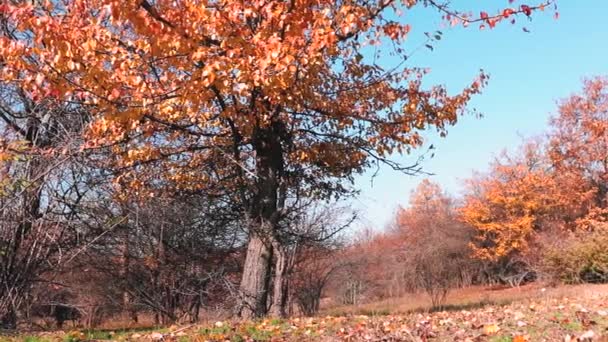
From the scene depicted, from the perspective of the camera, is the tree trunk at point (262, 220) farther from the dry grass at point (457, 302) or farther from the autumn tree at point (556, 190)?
the autumn tree at point (556, 190)

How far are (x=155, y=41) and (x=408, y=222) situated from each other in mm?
36945

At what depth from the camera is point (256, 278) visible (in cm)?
830

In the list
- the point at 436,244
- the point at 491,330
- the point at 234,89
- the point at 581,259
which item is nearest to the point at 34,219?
the point at 234,89

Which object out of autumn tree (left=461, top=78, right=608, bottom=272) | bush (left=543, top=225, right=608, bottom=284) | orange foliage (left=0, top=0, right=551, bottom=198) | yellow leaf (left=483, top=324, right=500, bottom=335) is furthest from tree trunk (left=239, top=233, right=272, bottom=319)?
autumn tree (left=461, top=78, right=608, bottom=272)

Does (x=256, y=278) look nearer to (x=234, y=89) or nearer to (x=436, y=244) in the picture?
(x=234, y=89)

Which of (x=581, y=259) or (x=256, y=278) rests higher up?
(x=581, y=259)

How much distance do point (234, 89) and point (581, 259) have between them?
22119 mm

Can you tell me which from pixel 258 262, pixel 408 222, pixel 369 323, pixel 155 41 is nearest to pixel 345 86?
pixel 258 262

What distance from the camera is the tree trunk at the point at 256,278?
8.20m

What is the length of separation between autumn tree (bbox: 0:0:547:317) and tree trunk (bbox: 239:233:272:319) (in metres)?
0.02

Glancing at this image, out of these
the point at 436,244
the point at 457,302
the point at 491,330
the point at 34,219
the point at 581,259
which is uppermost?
the point at 436,244

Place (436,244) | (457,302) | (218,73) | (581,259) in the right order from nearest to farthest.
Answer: (218,73) < (457,302) < (581,259) < (436,244)

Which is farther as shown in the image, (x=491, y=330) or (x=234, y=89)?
(x=234, y=89)

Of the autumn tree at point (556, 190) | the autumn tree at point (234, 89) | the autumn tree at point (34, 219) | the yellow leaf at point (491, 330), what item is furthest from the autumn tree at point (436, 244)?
the yellow leaf at point (491, 330)
